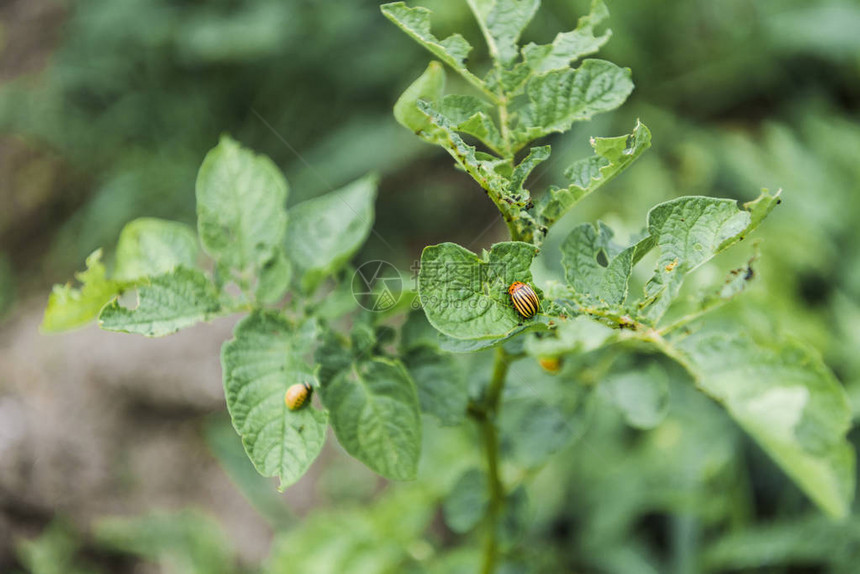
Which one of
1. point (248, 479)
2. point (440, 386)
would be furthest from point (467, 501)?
point (248, 479)

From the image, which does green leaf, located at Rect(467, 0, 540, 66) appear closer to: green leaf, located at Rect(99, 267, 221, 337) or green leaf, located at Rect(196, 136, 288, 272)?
green leaf, located at Rect(196, 136, 288, 272)

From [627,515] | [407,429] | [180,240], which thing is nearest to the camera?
[407,429]

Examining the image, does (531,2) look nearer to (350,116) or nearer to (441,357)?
(441,357)

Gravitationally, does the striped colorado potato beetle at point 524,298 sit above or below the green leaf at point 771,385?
above

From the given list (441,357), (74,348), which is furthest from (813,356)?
(74,348)

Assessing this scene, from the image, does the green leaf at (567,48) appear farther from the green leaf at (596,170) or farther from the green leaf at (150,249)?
the green leaf at (150,249)

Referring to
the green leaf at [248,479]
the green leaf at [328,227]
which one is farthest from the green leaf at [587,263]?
the green leaf at [248,479]
